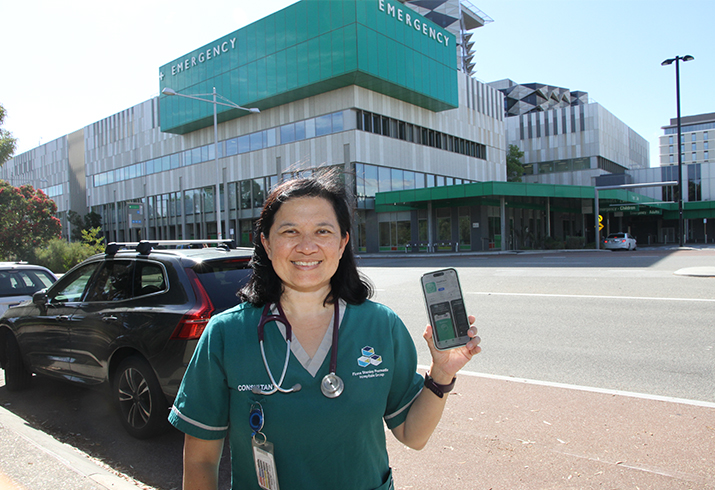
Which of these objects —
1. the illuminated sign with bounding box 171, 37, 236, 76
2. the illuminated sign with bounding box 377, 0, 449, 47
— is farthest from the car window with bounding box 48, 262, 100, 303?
the illuminated sign with bounding box 171, 37, 236, 76

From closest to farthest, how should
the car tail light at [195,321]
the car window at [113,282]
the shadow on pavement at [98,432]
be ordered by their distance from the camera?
the shadow on pavement at [98,432]
the car tail light at [195,321]
the car window at [113,282]

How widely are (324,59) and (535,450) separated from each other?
3542 cm

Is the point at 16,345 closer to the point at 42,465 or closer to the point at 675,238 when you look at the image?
the point at 42,465

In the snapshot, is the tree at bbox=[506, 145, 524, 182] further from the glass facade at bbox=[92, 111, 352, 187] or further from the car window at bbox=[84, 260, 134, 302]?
the car window at bbox=[84, 260, 134, 302]

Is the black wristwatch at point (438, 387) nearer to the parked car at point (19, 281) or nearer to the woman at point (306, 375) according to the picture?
the woman at point (306, 375)

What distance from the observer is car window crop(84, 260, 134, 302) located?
4.36 meters

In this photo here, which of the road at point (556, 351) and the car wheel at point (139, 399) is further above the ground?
the car wheel at point (139, 399)

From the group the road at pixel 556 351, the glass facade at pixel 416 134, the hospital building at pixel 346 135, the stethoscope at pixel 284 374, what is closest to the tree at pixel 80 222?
the hospital building at pixel 346 135

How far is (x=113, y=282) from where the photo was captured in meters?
4.47

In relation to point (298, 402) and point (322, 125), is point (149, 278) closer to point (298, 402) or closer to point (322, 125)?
point (298, 402)

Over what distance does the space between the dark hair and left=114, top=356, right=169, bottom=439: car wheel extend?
2471 millimetres

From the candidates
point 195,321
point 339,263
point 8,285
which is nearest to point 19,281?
point 8,285

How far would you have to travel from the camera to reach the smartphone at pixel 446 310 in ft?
5.79

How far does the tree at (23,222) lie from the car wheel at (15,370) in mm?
22931
